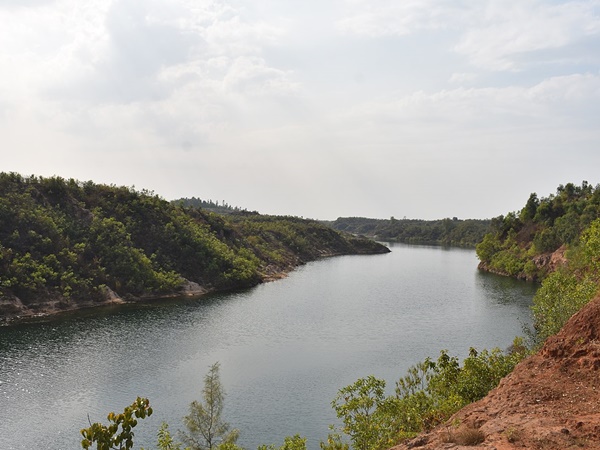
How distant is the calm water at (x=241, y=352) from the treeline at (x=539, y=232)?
74.2 ft

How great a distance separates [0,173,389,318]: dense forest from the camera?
8625 centimetres

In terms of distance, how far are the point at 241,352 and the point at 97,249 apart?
177 ft

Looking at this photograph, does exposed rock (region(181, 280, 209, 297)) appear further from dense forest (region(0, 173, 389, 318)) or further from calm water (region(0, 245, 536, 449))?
calm water (region(0, 245, 536, 449))

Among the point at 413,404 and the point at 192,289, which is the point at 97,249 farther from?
the point at 413,404

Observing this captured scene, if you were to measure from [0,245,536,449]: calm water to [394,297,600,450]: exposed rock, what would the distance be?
60.3 feet

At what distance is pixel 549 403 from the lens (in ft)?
73.8

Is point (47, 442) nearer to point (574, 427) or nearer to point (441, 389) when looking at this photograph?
point (441, 389)

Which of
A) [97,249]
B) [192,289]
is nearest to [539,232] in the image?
[192,289]

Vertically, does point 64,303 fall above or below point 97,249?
below

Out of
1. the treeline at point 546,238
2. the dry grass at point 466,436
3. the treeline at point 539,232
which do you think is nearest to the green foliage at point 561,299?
the treeline at point 546,238

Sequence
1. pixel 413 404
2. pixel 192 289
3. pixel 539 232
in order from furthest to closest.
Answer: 1. pixel 539 232
2. pixel 192 289
3. pixel 413 404

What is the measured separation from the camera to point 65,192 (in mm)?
111750

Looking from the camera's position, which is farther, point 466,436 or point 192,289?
point 192,289

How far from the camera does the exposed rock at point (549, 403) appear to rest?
18938mm
